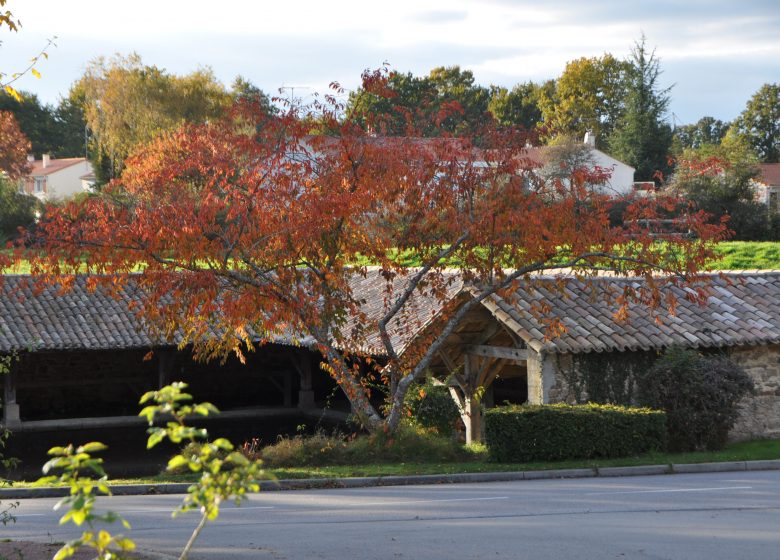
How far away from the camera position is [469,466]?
17391 millimetres

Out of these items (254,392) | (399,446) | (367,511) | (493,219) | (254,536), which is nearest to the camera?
(254,536)

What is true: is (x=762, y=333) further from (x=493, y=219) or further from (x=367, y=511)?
(x=367, y=511)

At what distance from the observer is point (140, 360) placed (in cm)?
3053

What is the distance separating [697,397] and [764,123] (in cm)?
6248

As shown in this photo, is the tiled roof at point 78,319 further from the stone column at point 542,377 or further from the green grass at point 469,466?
the green grass at point 469,466

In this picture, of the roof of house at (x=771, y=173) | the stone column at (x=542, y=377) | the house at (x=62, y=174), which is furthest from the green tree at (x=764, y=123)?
the stone column at (x=542, y=377)

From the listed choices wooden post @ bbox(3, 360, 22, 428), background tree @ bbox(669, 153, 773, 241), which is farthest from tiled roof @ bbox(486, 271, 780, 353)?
background tree @ bbox(669, 153, 773, 241)

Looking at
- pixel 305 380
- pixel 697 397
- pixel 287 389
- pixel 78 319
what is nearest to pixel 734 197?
pixel 305 380

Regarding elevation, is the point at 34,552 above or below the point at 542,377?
above

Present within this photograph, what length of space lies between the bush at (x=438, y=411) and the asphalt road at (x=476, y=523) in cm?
675

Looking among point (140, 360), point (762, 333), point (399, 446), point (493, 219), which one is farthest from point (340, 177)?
point (140, 360)

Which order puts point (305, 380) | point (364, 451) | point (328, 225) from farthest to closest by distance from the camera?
point (305, 380) → point (364, 451) → point (328, 225)

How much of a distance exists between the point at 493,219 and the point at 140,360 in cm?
1638

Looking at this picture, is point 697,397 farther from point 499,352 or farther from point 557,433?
point 499,352
